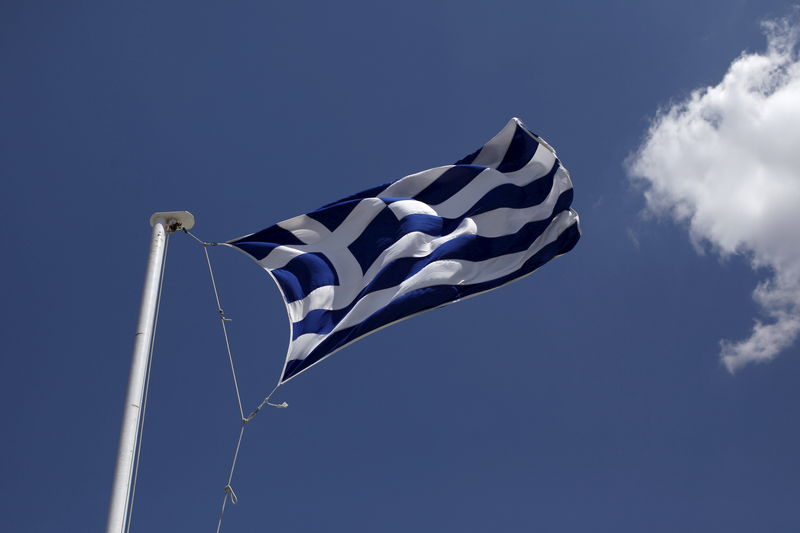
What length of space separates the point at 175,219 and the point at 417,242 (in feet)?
12.1

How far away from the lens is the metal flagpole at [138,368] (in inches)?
325

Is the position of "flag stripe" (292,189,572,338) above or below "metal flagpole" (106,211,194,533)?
above

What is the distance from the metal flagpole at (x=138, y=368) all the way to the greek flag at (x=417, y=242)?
1.50m

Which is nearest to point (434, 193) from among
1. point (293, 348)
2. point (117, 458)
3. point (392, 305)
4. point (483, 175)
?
point (483, 175)

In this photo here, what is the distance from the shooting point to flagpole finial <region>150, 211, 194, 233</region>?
10.8 m

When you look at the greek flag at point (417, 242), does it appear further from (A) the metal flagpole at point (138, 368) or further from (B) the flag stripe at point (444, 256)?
(A) the metal flagpole at point (138, 368)

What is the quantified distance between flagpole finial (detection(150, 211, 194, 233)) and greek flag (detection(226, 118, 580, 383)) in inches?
53.4

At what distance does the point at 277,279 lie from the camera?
11969 millimetres

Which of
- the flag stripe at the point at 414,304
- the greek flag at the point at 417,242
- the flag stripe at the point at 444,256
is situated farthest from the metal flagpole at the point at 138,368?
the flag stripe at the point at 444,256

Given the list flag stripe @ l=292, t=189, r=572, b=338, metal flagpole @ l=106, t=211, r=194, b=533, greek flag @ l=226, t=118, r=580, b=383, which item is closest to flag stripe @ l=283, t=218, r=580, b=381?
greek flag @ l=226, t=118, r=580, b=383

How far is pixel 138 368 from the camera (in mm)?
9203

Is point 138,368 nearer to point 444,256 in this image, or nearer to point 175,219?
point 175,219

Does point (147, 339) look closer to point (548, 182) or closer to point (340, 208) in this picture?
point (340, 208)

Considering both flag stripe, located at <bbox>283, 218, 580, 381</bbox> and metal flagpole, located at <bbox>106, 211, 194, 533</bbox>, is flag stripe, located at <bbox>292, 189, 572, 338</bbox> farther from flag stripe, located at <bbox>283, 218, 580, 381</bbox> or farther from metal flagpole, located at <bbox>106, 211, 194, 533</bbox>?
metal flagpole, located at <bbox>106, 211, 194, 533</bbox>
